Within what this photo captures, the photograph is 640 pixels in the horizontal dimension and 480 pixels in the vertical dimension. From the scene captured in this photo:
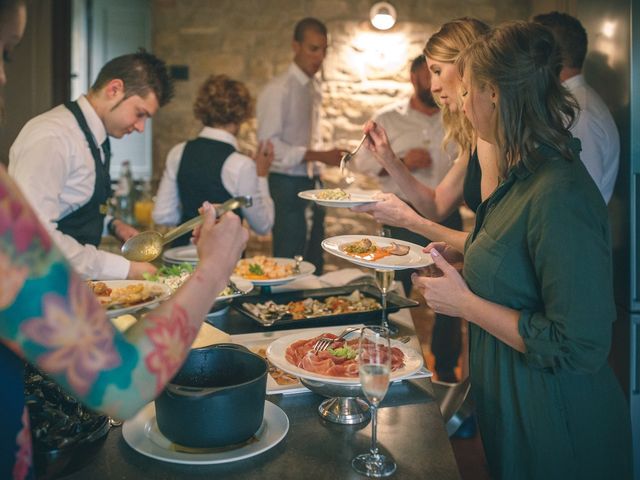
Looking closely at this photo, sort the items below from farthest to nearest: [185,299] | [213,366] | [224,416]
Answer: [213,366] < [224,416] < [185,299]

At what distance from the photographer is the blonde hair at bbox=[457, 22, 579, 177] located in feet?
5.50

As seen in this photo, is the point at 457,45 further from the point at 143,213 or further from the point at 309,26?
the point at 143,213

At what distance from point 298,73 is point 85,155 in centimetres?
297

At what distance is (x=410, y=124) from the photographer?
16.3 ft

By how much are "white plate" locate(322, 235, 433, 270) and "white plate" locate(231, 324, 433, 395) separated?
0.23m

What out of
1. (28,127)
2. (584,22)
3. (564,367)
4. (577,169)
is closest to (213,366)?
(564,367)

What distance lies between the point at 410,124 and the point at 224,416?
3911 mm

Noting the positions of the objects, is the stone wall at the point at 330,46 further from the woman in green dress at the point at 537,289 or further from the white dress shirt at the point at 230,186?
the woman in green dress at the point at 537,289

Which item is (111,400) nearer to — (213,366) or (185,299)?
(185,299)

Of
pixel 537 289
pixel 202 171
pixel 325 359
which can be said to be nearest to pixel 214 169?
pixel 202 171

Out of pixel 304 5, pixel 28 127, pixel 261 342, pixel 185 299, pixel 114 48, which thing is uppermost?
pixel 304 5

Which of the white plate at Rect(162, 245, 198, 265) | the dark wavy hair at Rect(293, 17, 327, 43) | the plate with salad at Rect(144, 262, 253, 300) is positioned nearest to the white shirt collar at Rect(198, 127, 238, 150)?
the white plate at Rect(162, 245, 198, 265)

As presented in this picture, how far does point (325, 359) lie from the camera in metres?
1.69

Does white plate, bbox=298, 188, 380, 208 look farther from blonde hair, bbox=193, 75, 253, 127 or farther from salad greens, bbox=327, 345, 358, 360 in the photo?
blonde hair, bbox=193, 75, 253, 127
